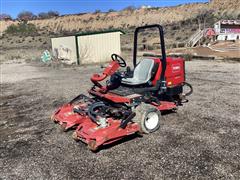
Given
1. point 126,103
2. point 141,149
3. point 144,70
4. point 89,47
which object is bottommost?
point 141,149

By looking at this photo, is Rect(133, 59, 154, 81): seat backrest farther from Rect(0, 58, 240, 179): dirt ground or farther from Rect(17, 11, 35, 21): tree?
Rect(17, 11, 35, 21): tree

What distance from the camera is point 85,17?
97375 millimetres

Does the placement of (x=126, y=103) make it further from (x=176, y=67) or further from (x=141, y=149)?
(x=176, y=67)

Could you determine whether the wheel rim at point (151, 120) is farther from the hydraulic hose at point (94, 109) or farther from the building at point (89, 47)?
the building at point (89, 47)

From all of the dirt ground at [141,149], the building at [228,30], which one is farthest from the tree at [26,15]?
the dirt ground at [141,149]

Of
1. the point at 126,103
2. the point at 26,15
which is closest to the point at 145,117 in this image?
the point at 126,103

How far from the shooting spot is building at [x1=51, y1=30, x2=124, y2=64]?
23.1 metres

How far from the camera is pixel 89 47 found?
77.2 ft

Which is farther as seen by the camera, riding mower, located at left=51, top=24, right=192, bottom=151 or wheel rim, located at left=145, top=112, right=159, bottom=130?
wheel rim, located at left=145, top=112, right=159, bottom=130

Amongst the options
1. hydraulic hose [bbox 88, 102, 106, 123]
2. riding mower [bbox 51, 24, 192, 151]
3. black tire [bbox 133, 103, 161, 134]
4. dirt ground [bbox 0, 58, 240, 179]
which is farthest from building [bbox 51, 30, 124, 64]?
black tire [bbox 133, 103, 161, 134]

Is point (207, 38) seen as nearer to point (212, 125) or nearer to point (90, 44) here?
point (90, 44)

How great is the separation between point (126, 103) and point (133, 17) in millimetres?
78695

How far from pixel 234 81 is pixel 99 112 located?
7340 millimetres

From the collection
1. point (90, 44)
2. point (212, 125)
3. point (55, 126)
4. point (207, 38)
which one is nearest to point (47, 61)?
point (90, 44)
